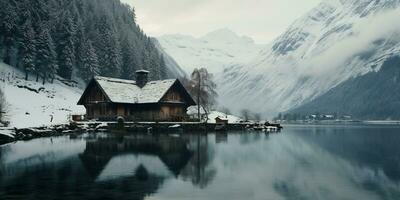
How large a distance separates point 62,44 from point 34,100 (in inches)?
1050

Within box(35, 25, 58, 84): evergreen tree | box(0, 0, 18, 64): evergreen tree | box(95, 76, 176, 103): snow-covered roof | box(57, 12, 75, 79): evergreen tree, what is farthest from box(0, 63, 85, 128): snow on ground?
box(95, 76, 176, 103): snow-covered roof

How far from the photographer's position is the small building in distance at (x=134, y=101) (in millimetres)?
78625

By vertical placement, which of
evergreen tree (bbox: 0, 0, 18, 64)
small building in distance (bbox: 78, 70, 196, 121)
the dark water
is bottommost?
the dark water

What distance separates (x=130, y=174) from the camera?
24562 mm

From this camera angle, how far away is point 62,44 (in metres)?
103

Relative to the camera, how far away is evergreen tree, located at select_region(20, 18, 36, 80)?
8994cm

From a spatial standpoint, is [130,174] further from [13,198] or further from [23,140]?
[23,140]

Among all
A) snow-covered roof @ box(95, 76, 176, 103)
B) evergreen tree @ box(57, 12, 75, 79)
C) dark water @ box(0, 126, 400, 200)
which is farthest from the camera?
evergreen tree @ box(57, 12, 75, 79)

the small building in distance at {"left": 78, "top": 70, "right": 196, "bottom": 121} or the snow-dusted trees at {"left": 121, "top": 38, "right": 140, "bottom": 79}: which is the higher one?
the snow-dusted trees at {"left": 121, "top": 38, "right": 140, "bottom": 79}

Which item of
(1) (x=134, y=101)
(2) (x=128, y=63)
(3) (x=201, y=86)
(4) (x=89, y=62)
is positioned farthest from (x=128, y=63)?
(1) (x=134, y=101)

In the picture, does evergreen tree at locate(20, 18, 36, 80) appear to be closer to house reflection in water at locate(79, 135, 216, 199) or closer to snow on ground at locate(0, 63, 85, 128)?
snow on ground at locate(0, 63, 85, 128)

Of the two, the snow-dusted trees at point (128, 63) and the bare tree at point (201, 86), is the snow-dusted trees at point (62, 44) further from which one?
the bare tree at point (201, 86)

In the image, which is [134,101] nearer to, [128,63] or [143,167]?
[128,63]

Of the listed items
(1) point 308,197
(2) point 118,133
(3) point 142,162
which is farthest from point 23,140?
(1) point 308,197
